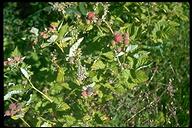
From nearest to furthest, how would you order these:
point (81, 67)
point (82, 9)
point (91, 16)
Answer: point (81, 67) → point (91, 16) → point (82, 9)

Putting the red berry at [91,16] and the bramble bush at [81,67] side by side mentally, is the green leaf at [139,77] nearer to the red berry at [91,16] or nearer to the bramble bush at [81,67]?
the bramble bush at [81,67]

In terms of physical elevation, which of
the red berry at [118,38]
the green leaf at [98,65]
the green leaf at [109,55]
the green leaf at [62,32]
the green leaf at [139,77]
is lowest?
the green leaf at [139,77]

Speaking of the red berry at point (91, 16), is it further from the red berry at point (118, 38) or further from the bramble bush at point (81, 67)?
the red berry at point (118, 38)

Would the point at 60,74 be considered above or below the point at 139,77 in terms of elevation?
above

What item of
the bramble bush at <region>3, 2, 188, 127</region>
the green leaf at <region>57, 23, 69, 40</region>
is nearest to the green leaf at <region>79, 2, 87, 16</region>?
the bramble bush at <region>3, 2, 188, 127</region>

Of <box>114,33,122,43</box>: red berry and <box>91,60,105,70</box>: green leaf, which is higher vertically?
<box>114,33,122,43</box>: red berry

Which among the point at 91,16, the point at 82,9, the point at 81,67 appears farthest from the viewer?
the point at 82,9

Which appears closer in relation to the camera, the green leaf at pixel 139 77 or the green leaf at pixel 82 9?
the green leaf at pixel 139 77

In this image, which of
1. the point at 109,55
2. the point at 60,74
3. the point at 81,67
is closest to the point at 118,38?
the point at 109,55

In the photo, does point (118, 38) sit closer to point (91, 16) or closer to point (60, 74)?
point (91, 16)

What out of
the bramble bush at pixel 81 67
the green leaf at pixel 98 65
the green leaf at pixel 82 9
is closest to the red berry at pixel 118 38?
the bramble bush at pixel 81 67

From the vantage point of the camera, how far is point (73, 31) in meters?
2.03

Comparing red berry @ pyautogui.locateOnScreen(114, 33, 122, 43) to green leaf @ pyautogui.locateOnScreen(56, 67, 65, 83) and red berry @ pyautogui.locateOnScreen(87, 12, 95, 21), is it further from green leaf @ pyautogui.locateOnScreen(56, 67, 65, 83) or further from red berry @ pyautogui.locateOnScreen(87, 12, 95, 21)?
green leaf @ pyautogui.locateOnScreen(56, 67, 65, 83)

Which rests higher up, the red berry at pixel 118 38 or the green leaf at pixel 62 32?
the green leaf at pixel 62 32
